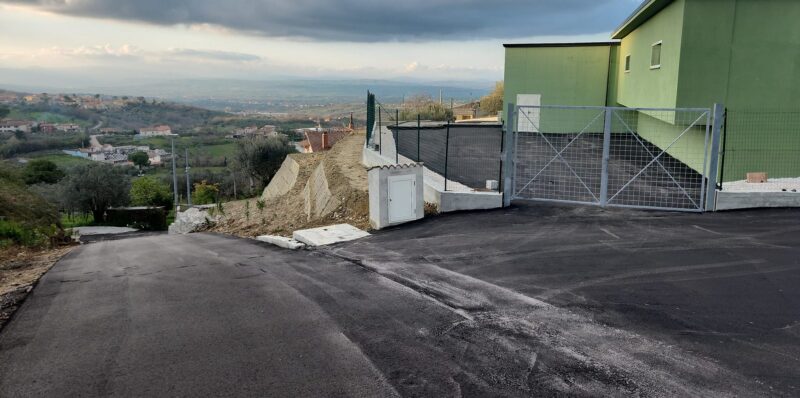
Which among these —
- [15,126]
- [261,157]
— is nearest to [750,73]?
[261,157]

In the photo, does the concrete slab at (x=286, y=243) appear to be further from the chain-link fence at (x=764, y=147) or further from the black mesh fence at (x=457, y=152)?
the chain-link fence at (x=764, y=147)

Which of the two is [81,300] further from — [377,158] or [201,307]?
[377,158]

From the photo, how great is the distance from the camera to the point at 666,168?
18312 millimetres

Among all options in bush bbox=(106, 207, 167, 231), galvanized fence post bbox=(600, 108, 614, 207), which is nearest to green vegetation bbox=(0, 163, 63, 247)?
galvanized fence post bbox=(600, 108, 614, 207)

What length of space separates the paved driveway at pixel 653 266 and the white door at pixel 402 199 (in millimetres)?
396

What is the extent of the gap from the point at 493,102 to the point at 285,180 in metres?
25.5

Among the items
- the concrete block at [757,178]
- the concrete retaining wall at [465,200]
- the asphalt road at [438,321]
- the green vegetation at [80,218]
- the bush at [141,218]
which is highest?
the concrete block at [757,178]

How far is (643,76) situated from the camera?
2089cm

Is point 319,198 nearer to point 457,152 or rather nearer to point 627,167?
point 457,152

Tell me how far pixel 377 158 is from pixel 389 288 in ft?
36.7

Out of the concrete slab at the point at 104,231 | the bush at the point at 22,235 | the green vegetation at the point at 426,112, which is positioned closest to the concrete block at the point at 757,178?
the bush at the point at 22,235

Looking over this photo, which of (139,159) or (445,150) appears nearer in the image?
(445,150)

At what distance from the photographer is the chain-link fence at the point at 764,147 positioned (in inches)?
591

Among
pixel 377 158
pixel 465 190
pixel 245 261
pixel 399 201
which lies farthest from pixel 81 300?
pixel 377 158
